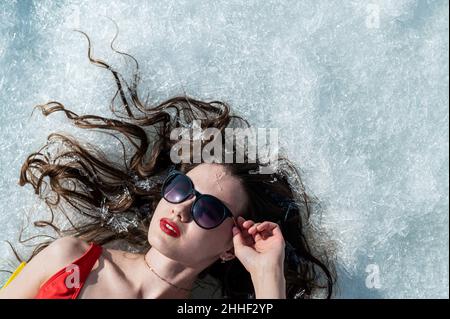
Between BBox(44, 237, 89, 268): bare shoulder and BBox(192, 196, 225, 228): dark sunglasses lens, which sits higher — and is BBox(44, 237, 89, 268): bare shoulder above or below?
below

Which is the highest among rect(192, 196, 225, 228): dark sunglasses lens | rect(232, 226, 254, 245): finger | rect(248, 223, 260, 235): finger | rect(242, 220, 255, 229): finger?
rect(192, 196, 225, 228): dark sunglasses lens

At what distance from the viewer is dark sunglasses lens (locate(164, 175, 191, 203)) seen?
2955 mm

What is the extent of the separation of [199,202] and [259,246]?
40cm

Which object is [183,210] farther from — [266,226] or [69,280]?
[69,280]

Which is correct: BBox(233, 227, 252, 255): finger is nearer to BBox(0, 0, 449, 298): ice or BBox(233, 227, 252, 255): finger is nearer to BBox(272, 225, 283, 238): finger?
BBox(272, 225, 283, 238): finger

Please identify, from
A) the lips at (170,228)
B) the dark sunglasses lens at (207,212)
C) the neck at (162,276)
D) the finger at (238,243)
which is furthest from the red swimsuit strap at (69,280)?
the finger at (238,243)

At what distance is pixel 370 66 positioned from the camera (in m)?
3.97

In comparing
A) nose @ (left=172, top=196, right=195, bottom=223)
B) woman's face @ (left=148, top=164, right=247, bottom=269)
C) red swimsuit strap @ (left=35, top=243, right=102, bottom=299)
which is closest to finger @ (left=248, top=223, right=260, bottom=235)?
woman's face @ (left=148, top=164, right=247, bottom=269)

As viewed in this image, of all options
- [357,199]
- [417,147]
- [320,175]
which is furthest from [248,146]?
[417,147]

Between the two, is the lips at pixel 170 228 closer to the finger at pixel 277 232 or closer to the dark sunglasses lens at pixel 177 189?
the dark sunglasses lens at pixel 177 189

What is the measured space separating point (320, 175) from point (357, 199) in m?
0.29

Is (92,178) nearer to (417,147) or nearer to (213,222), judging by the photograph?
(213,222)

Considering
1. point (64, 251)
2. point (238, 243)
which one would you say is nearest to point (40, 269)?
point (64, 251)

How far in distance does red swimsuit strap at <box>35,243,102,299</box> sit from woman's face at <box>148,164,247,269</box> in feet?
1.19
